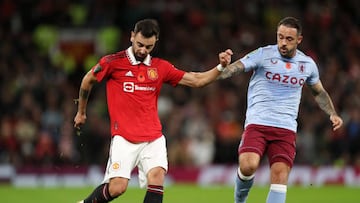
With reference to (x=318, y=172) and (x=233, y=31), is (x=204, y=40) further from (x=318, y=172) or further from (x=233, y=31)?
(x=318, y=172)

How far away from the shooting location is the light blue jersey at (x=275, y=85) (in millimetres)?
9664

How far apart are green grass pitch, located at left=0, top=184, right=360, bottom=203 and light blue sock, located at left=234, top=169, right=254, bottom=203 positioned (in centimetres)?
349

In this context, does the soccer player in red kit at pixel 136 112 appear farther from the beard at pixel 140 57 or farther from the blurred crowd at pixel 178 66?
the blurred crowd at pixel 178 66

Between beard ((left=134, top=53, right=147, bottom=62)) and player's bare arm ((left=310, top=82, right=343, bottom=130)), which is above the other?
beard ((left=134, top=53, right=147, bottom=62))

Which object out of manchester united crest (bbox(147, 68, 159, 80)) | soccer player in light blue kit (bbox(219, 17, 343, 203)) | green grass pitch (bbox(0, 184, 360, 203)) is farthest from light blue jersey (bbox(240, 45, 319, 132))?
green grass pitch (bbox(0, 184, 360, 203))

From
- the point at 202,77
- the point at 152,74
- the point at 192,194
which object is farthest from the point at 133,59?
the point at 192,194

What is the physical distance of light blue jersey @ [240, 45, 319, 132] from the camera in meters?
9.66

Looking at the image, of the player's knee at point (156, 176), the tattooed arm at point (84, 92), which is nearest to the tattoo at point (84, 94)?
the tattooed arm at point (84, 92)

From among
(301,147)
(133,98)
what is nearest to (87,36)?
Answer: (301,147)

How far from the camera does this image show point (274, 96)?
9.68 meters

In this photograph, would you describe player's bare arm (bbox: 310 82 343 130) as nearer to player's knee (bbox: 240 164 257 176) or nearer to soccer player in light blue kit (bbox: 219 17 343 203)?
soccer player in light blue kit (bbox: 219 17 343 203)

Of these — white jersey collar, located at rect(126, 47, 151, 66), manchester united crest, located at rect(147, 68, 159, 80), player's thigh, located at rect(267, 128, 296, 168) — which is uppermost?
white jersey collar, located at rect(126, 47, 151, 66)

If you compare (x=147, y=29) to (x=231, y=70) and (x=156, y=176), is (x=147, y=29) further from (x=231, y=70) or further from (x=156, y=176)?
(x=156, y=176)

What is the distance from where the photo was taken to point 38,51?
790 inches
